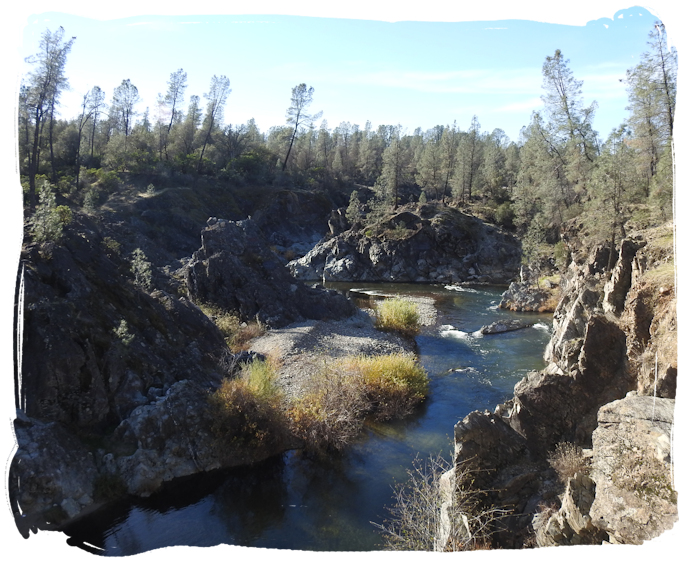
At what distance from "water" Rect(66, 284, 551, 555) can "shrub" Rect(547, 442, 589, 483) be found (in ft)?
12.1

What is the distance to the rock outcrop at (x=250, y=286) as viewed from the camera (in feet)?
88.4

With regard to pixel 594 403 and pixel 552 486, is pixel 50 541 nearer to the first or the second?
pixel 552 486

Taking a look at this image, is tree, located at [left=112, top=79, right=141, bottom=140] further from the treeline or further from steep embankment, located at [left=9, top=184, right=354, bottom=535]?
steep embankment, located at [left=9, top=184, right=354, bottom=535]

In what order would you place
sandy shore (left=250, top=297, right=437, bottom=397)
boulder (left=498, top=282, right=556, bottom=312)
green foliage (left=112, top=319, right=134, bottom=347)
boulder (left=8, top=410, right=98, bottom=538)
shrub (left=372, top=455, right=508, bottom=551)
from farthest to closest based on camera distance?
boulder (left=498, top=282, right=556, bottom=312) → sandy shore (left=250, top=297, right=437, bottom=397) → green foliage (left=112, top=319, right=134, bottom=347) → boulder (left=8, top=410, right=98, bottom=538) → shrub (left=372, top=455, right=508, bottom=551)

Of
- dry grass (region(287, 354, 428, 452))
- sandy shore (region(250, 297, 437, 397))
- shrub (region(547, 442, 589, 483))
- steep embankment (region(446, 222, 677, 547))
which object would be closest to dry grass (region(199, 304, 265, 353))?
sandy shore (region(250, 297, 437, 397))

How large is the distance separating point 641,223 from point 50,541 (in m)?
20.5

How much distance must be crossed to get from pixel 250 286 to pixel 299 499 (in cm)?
1845

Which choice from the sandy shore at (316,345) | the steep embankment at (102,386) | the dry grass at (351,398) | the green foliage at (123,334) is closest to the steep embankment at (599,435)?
the dry grass at (351,398)

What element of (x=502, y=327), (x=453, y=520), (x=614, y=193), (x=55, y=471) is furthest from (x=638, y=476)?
(x=614, y=193)

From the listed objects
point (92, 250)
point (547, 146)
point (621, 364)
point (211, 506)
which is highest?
point (547, 146)

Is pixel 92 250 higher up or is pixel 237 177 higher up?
pixel 237 177

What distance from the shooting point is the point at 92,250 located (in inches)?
505

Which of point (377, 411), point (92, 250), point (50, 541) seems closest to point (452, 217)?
point (377, 411)

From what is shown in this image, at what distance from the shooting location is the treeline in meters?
9.40
